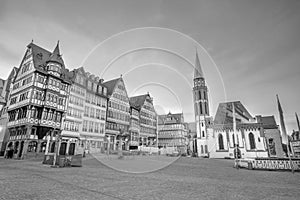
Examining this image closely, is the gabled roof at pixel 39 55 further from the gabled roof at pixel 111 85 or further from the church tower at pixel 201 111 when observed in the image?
the church tower at pixel 201 111

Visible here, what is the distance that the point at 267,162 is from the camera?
1848 centimetres

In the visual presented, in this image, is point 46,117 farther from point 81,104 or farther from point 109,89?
point 109,89

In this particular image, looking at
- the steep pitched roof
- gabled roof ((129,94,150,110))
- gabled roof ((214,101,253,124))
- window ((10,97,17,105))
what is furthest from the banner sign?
gabled roof ((214,101,253,124))

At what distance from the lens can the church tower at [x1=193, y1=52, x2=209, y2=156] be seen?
58.8m

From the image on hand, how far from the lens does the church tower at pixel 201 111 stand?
58.8 meters

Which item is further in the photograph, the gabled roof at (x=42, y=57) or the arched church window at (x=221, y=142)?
the arched church window at (x=221, y=142)

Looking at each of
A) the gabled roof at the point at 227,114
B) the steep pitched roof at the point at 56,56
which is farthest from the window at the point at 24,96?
the gabled roof at the point at 227,114

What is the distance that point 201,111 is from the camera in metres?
64.9

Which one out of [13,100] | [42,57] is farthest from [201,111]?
[13,100]

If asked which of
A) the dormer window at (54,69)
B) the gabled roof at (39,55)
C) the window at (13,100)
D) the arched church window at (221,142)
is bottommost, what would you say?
A: the arched church window at (221,142)

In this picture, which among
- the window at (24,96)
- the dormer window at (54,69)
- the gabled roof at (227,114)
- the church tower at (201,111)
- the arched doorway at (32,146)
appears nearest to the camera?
the arched doorway at (32,146)

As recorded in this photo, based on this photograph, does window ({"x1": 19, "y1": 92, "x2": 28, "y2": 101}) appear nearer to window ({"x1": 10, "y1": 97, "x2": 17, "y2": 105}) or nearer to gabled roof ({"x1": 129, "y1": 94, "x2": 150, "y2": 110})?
window ({"x1": 10, "y1": 97, "x2": 17, "y2": 105})

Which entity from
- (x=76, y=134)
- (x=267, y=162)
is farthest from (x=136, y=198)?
(x=76, y=134)

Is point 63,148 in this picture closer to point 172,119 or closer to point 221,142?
point 221,142
